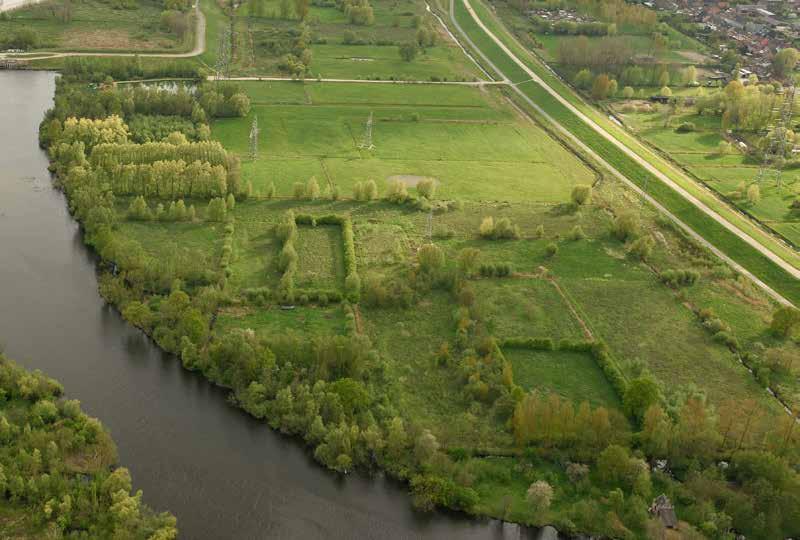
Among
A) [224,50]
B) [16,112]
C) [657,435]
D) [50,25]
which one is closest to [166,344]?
[657,435]

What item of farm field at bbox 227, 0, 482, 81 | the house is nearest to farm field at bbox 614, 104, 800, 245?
farm field at bbox 227, 0, 482, 81

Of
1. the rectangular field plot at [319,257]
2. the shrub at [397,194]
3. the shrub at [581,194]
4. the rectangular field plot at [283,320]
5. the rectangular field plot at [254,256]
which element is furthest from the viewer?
the shrub at [581,194]

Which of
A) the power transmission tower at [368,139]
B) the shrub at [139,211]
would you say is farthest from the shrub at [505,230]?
the shrub at [139,211]

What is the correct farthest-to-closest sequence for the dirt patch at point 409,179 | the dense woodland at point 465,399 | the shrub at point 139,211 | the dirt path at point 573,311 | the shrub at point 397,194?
the dirt patch at point 409,179 → the shrub at point 397,194 → the shrub at point 139,211 → the dirt path at point 573,311 → the dense woodland at point 465,399

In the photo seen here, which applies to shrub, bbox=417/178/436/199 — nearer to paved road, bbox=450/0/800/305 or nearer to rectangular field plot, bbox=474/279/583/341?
rectangular field plot, bbox=474/279/583/341

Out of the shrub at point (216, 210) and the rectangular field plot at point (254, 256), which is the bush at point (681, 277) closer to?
the rectangular field plot at point (254, 256)
